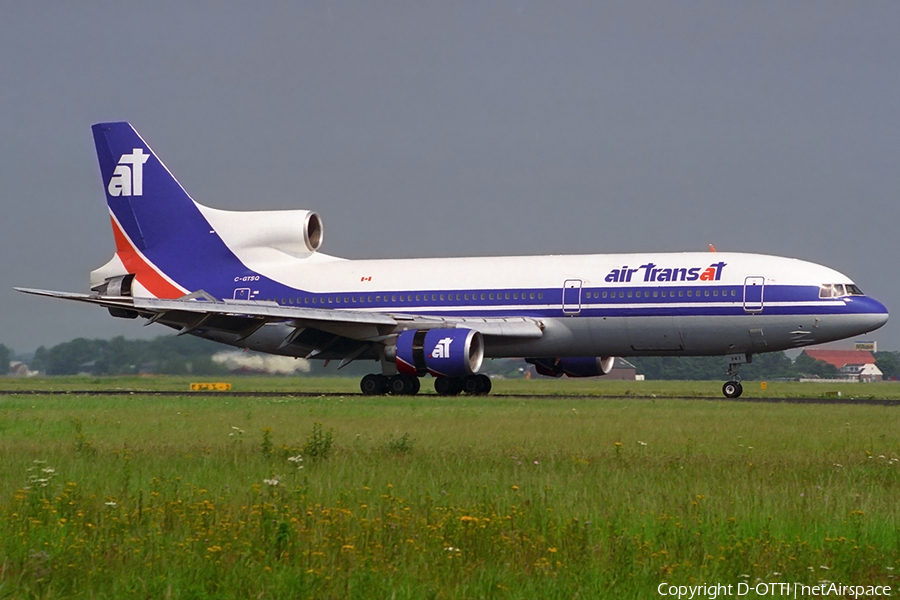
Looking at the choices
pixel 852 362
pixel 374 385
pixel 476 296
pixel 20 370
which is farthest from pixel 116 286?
pixel 852 362

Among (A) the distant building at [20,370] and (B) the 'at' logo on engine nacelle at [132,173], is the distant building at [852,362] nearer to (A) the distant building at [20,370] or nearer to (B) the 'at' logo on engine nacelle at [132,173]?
(A) the distant building at [20,370]

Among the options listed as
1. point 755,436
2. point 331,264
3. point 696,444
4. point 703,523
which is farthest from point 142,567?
point 331,264

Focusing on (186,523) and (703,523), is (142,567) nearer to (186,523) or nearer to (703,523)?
(186,523)

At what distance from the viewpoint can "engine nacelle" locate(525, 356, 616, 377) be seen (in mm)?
38250

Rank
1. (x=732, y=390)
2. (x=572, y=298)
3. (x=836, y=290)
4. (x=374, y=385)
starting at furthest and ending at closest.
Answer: (x=374, y=385) < (x=572, y=298) < (x=732, y=390) < (x=836, y=290)

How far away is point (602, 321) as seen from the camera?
110ft

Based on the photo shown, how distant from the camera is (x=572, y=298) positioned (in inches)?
1329

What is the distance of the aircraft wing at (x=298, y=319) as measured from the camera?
33906mm

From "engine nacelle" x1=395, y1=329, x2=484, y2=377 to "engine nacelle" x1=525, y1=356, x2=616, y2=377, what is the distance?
5.57 m

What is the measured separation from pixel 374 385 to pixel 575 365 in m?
7.43

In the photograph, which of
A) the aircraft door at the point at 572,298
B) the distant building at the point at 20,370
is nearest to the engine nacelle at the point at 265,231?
the aircraft door at the point at 572,298

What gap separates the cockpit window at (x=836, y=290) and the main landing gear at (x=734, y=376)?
302cm

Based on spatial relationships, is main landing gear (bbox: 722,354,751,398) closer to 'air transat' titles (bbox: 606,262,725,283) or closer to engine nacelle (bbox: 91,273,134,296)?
'air transat' titles (bbox: 606,262,725,283)

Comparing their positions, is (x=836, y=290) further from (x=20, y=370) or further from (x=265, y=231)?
(x=20, y=370)
